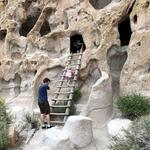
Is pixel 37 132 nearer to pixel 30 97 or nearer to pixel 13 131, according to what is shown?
pixel 13 131

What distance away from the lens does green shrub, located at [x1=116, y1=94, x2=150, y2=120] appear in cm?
919

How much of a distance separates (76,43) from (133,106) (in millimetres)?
4233

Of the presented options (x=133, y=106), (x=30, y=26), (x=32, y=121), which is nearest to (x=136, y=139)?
(x=133, y=106)

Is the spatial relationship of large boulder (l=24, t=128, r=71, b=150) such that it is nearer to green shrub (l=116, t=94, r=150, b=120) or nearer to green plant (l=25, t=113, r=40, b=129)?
green plant (l=25, t=113, r=40, b=129)

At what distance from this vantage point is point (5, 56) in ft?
45.4

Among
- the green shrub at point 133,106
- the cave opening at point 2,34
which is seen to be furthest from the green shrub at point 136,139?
the cave opening at point 2,34

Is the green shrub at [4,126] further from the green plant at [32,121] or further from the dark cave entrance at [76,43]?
the dark cave entrance at [76,43]

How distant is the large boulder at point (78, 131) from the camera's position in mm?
8539

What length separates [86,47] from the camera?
11805mm

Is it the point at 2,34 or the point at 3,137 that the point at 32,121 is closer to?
the point at 3,137

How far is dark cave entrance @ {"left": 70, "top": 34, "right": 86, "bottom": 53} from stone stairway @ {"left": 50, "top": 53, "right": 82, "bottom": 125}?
29.6 inches

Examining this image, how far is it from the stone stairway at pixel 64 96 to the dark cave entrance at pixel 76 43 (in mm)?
752

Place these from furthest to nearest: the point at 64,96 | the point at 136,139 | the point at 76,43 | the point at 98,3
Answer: the point at 98,3
the point at 76,43
the point at 64,96
the point at 136,139

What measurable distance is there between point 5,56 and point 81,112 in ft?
16.0
